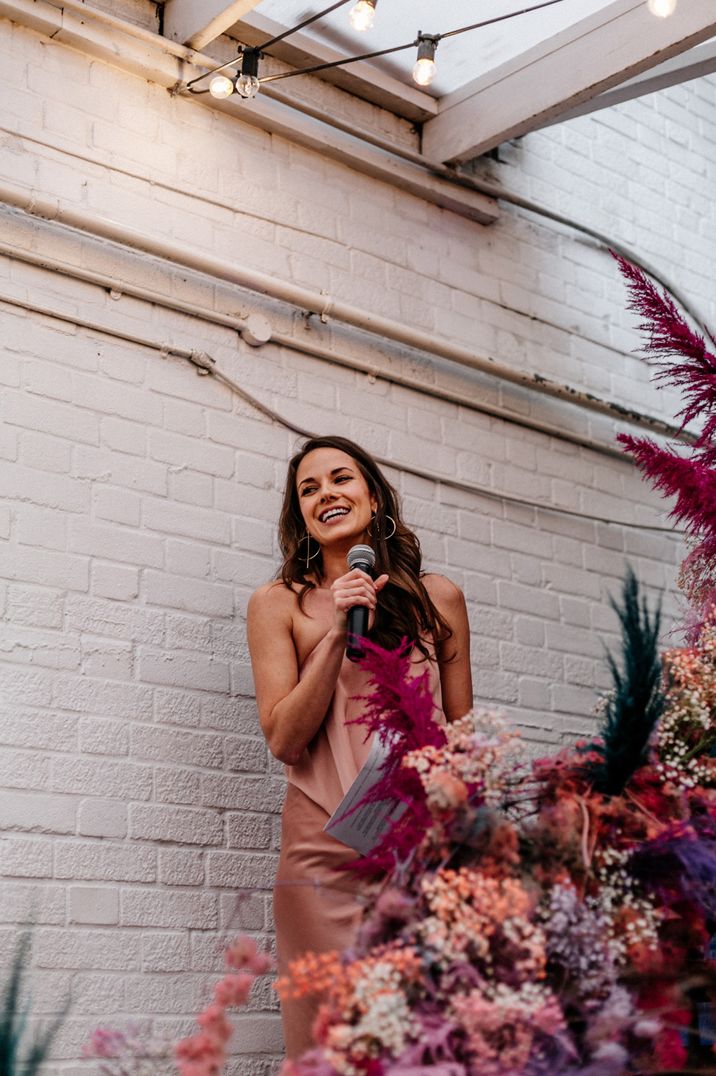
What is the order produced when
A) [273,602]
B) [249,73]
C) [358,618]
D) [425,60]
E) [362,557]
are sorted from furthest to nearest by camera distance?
[425,60] → [249,73] → [273,602] → [362,557] → [358,618]

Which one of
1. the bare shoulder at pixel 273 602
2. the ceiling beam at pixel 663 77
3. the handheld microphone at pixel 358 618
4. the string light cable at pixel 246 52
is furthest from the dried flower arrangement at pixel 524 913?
the ceiling beam at pixel 663 77

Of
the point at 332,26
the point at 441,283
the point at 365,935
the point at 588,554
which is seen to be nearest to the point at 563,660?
the point at 588,554

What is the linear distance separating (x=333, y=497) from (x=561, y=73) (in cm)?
131

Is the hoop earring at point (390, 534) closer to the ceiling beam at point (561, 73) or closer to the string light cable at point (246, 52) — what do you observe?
the string light cable at point (246, 52)

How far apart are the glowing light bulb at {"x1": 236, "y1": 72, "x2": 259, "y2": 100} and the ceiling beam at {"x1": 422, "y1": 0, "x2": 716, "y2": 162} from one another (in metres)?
0.76

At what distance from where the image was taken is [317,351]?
324cm

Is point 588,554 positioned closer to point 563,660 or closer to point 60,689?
point 563,660

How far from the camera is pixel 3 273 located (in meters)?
2.74

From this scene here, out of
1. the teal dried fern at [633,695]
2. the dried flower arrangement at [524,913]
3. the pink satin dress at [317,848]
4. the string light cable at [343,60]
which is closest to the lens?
the dried flower arrangement at [524,913]

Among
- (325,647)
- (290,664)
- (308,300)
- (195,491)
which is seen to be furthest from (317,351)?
(325,647)

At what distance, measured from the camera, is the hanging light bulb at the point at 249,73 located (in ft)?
9.59

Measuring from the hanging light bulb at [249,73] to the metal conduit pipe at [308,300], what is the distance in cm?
35

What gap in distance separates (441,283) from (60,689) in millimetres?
1565

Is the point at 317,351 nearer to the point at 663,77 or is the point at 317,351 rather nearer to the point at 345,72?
the point at 345,72
